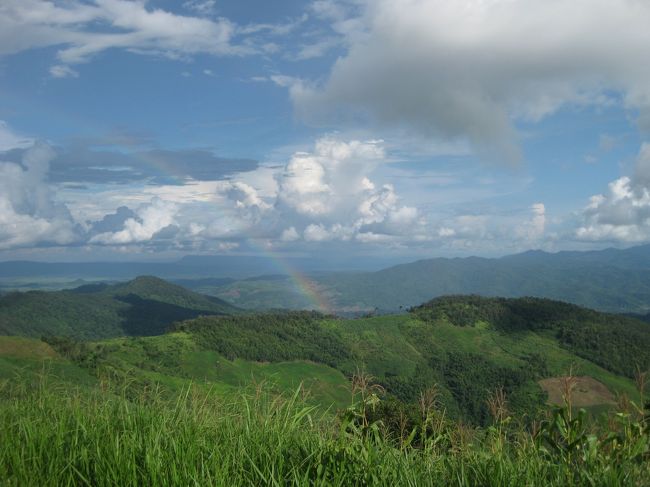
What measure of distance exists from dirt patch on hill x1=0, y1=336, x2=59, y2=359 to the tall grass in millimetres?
96492

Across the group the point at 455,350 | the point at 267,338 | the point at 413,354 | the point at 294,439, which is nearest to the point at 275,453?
the point at 294,439

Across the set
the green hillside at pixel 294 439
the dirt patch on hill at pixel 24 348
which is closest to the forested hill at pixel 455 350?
the dirt patch on hill at pixel 24 348

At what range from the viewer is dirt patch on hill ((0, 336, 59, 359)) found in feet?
298

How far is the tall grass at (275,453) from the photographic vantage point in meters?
3.52

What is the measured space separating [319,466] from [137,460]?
159cm

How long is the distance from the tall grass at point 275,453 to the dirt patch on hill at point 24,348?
9649 centimetres

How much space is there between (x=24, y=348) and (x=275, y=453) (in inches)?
4292

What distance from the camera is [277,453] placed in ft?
13.2

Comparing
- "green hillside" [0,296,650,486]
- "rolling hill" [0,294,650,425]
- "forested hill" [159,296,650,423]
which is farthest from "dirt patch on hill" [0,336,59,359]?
"green hillside" [0,296,650,486]

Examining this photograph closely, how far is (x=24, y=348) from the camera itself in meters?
95.9

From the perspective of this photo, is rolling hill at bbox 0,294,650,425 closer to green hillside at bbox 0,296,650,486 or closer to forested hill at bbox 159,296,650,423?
forested hill at bbox 159,296,650,423

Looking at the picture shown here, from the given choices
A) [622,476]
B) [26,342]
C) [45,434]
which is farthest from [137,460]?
[26,342]

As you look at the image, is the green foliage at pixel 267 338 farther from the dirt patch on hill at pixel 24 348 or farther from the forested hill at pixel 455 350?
the dirt patch on hill at pixel 24 348

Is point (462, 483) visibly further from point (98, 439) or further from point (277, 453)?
point (98, 439)
